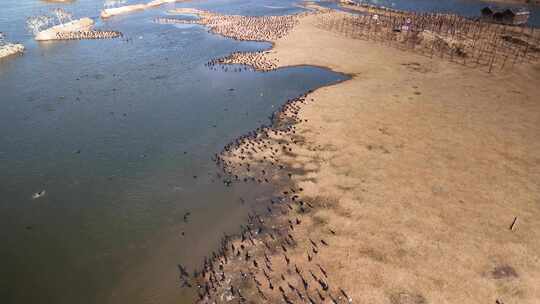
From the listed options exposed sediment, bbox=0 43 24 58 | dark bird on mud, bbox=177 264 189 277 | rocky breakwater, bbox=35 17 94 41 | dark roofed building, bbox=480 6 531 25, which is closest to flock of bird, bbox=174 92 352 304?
dark bird on mud, bbox=177 264 189 277

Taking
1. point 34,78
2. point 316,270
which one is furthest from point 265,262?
point 34,78

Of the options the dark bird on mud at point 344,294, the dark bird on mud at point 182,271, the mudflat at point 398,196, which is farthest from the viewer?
the dark bird on mud at point 182,271

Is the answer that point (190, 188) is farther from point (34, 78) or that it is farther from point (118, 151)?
point (34, 78)

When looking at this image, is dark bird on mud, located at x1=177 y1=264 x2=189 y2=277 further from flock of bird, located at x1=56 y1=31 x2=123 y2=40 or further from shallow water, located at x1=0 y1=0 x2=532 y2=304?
flock of bird, located at x1=56 y1=31 x2=123 y2=40

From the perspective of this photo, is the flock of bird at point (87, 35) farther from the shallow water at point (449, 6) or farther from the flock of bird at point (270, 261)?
the shallow water at point (449, 6)

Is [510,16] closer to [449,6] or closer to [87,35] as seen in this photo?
[449,6]

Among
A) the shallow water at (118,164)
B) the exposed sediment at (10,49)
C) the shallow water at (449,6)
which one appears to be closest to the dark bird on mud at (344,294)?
the shallow water at (118,164)

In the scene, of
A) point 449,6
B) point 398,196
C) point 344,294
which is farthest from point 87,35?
point 449,6

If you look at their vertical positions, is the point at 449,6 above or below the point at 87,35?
above

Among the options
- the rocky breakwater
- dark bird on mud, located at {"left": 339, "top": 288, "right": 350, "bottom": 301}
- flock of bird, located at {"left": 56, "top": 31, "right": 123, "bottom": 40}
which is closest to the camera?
dark bird on mud, located at {"left": 339, "top": 288, "right": 350, "bottom": 301}
